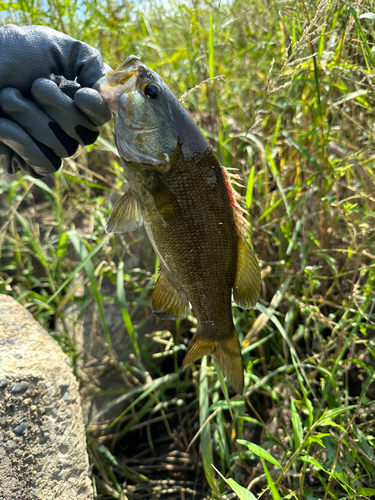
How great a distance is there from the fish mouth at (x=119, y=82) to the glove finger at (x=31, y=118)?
10.2 inches

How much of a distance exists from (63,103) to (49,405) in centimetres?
123

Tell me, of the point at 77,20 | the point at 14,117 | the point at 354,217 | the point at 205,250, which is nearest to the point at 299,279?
Result: the point at 354,217

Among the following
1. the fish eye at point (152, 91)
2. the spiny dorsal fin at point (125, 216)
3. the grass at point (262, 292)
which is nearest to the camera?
the fish eye at point (152, 91)

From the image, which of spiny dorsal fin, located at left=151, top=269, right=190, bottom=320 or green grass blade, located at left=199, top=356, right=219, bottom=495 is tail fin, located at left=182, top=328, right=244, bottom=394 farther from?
green grass blade, located at left=199, top=356, right=219, bottom=495

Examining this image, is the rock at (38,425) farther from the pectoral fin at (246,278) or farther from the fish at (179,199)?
the pectoral fin at (246,278)

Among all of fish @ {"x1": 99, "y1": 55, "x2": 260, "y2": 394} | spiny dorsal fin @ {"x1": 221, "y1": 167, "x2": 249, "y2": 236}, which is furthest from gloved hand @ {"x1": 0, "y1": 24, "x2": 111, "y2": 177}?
spiny dorsal fin @ {"x1": 221, "y1": 167, "x2": 249, "y2": 236}

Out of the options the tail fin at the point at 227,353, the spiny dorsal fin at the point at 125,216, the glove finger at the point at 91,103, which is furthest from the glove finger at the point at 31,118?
the tail fin at the point at 227,353

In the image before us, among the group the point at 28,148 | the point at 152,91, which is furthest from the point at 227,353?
the point at 28,148

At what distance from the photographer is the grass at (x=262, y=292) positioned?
2.03 m

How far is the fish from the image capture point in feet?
5.02

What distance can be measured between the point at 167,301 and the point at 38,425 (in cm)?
71

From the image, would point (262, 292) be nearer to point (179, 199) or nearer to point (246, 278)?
point (246, 278)

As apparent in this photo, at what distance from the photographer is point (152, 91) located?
5.03 ft

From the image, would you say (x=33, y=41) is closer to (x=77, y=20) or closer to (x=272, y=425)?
(x=77, y=20)
